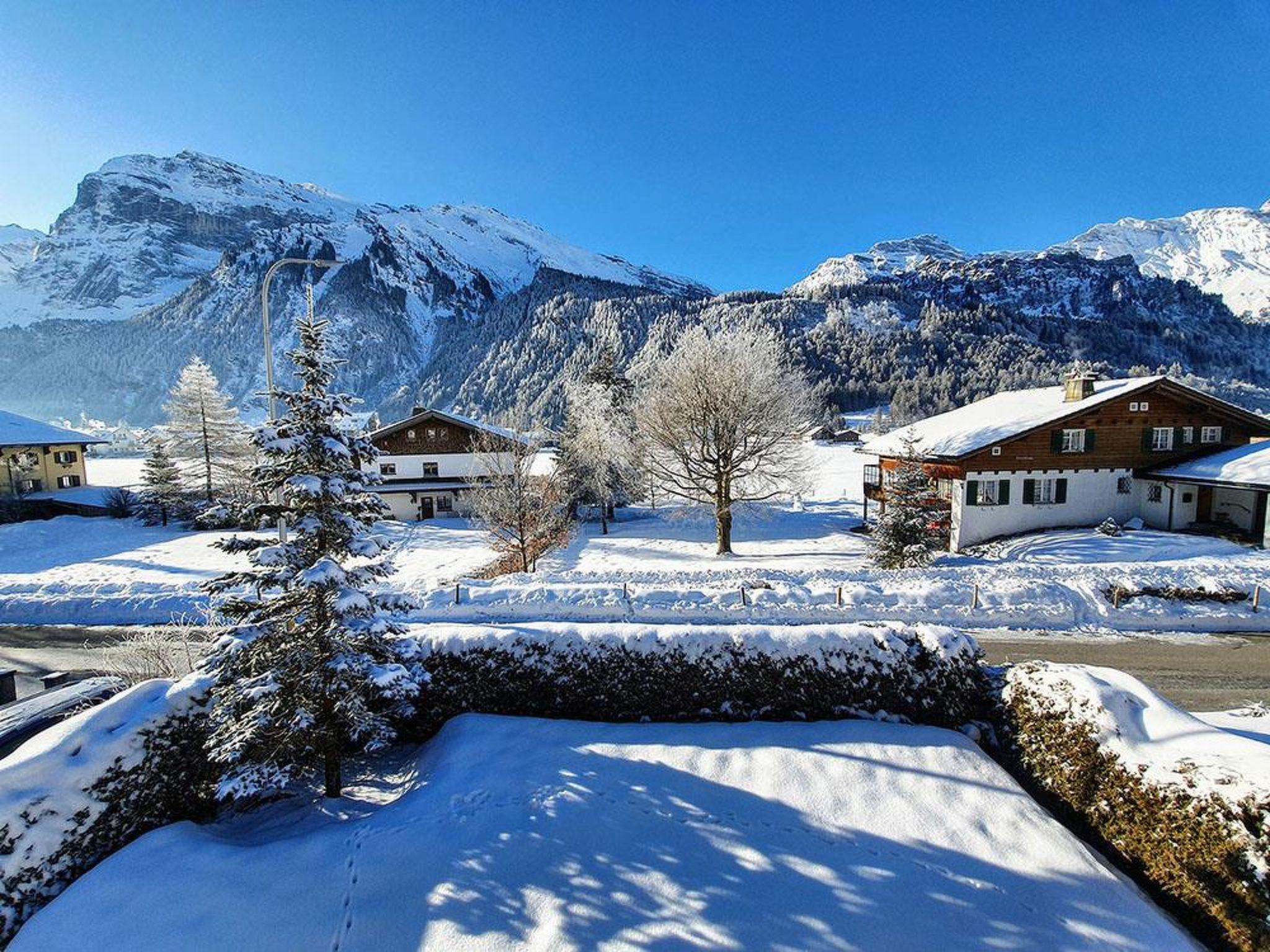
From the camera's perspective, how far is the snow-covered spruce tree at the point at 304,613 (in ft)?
23.9

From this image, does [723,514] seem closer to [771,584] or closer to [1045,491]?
[771,584]

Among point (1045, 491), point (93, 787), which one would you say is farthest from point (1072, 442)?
point (93, 787)

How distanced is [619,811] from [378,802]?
3678 mm

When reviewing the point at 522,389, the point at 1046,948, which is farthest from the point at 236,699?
the point at 522,389

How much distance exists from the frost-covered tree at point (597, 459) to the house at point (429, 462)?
18.0 feet

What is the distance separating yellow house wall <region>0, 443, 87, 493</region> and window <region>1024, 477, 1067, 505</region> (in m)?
70.5

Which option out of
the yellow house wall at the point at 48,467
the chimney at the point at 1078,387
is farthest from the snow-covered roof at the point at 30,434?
the chimney at the point at 1078,387

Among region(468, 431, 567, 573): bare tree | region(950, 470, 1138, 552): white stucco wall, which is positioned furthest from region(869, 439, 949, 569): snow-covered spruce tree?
region(468, 431, 567, 573): bare tree

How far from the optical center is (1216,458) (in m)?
26.8

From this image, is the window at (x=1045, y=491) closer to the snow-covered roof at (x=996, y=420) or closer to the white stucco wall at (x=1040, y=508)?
the white stucco wall at (x=1040, y=508)

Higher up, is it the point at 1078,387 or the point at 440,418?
the point at 1078,387

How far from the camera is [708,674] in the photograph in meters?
9.60

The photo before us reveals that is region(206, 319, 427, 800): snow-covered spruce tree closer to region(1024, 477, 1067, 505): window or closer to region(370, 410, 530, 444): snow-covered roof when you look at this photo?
region(1024, 477, 1067, 505): window

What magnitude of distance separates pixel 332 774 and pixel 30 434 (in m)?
60.0
